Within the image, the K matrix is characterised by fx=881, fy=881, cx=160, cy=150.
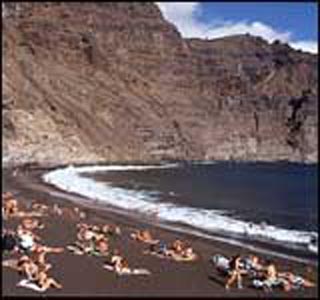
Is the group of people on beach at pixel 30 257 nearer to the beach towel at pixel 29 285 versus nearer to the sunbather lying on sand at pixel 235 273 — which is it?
the beach towel at pixel 29 285

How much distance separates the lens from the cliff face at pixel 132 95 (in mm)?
101375

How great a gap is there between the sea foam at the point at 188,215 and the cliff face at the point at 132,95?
3437 cm

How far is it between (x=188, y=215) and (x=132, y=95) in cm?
10322

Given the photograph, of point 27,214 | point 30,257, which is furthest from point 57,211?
point 30,257

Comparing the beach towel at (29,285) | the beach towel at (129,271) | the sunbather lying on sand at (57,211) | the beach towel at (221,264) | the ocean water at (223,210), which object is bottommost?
the ocean water at (223,210)

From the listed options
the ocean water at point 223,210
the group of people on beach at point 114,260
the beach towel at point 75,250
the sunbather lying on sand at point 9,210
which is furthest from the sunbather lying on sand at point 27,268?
the sunbather lying on sand at point 9,210

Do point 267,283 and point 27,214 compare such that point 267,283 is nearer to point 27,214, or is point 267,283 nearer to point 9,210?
A: point 9,210

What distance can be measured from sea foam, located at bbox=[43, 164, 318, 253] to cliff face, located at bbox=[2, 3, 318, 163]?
34366mm

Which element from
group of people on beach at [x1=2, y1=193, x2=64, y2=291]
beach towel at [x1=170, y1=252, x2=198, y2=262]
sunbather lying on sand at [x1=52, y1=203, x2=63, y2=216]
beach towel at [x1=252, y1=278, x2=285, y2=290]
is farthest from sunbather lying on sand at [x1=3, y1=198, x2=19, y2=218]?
beach towel at [x1=252, y1=278, x2=285, y2=290]

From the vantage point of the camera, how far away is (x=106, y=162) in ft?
359

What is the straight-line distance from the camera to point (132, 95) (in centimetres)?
13938

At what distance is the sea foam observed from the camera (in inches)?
1180

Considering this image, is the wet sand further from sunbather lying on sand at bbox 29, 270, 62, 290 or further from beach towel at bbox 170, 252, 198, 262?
beach towel at bbox 170, 252, 198, 262

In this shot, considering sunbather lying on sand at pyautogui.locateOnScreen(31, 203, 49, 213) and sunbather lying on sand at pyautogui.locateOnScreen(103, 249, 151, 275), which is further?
sunbather lying on sand at pyautogui.locateOnScreen(31, 203, 49, 213)
